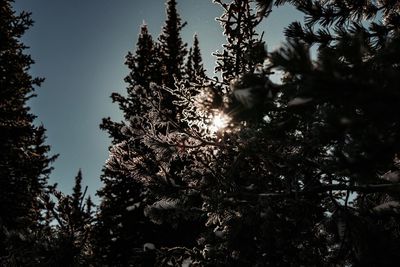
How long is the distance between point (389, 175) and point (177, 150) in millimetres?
2686

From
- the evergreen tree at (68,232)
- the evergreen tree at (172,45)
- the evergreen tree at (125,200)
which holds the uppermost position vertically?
the evergreen tree at (172,45)

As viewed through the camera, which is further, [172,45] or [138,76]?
[172,45]

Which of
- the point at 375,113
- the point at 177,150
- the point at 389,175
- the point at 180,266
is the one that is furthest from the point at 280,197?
the point at 375,113

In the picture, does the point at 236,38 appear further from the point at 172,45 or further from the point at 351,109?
the point at 172,45

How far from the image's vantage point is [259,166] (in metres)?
5.03

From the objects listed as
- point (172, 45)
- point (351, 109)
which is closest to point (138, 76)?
point (172, 45)

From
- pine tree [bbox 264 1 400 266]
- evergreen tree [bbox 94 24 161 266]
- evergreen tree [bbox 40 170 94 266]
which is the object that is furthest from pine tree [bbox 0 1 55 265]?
pine tree [bbox 264 1 400 266]

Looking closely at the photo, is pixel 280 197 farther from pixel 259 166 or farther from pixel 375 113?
pixel 375 113

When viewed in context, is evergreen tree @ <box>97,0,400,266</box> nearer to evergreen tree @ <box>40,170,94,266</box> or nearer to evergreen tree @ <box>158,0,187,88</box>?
evergreen tree @ <box>40,170,94,266</box>

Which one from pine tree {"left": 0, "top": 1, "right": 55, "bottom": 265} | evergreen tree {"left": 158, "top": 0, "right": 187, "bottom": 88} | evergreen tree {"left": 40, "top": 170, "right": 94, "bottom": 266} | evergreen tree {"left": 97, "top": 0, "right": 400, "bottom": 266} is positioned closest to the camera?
evergreen tree {"left": 97, "top": 0, "right": 400, "bottom": 266}

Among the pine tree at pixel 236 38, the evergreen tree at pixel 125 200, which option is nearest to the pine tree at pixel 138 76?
the evergreen tree at pixel 125 200

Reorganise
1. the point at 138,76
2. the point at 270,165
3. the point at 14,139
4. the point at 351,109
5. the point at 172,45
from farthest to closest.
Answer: the point at 172,45, the point at 138,76, the point at 14,139, the point at 270,165, the point at 351,109

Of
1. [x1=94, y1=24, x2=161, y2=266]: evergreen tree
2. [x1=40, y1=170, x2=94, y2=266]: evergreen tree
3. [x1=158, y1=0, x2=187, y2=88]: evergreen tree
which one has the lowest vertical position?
[x1=40, y1=170, x2=94, y2=266]: evergreen tree

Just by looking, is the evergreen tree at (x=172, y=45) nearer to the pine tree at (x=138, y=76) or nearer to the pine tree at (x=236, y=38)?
the pine tree at (x=138, y=76)
